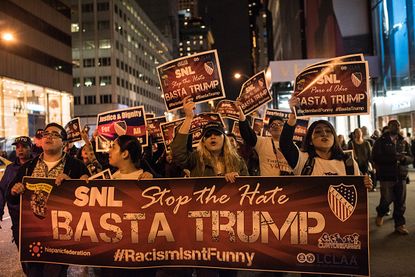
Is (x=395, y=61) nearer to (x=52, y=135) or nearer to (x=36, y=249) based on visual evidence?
(x=52, y=135)

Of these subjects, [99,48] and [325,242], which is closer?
[325,242]

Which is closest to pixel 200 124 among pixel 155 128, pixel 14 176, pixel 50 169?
pixel 155 128

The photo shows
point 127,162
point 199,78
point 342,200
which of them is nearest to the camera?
point 342,200

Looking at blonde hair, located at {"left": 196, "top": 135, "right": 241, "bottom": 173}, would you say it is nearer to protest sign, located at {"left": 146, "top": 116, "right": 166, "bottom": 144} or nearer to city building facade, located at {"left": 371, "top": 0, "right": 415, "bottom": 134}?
protest sign, located at {"left": 146, "top": 116, "right": 166, "bottom": 144}

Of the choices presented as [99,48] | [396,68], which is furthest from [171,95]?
[99,48]

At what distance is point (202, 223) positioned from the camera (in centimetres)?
427

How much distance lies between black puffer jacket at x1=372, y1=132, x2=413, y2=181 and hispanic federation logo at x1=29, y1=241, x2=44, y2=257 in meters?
5.86

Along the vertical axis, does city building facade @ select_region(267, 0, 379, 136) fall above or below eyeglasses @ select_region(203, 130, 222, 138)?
above

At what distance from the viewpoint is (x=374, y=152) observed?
799 cm

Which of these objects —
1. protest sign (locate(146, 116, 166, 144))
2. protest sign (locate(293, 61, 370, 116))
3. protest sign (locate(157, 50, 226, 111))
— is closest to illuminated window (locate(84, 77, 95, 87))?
protest sign (locate(146, 116, 166, 144))

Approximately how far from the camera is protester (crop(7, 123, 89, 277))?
4536 mm

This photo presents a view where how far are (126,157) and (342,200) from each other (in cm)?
209

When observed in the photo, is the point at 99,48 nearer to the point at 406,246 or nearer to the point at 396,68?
the point at 396,68

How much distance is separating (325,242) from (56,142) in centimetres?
288
